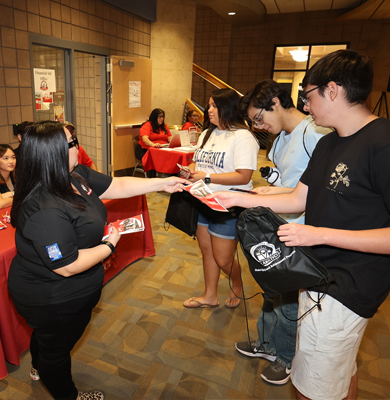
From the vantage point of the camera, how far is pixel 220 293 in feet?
9.56

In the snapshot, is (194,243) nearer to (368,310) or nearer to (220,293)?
(220,293)

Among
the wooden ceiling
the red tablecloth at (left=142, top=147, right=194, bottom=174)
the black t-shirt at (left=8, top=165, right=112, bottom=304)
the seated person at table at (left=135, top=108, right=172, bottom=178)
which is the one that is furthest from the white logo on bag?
the wooden ceiling

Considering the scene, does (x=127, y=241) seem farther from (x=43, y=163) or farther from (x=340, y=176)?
(x=340, y=176)

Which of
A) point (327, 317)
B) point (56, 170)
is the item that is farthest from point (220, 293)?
point (56, 170)

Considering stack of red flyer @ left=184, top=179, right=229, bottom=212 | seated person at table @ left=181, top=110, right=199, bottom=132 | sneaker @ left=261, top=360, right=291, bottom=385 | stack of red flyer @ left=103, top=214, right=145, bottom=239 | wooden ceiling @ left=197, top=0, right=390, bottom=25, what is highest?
wooden ceiling @ left=197, top=0, right=390, bottom=25

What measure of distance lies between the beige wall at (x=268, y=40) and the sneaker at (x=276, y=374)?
9.39 meters

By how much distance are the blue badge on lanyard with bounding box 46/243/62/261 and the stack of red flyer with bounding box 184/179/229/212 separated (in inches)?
29.0

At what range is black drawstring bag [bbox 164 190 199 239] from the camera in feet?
7.91

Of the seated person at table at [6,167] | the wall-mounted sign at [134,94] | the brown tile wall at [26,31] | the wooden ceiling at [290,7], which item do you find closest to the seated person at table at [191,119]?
the wall-mounted sign at [134,94]

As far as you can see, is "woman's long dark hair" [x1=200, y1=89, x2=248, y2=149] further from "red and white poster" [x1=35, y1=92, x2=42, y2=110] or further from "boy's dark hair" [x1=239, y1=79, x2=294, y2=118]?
"red and white poster" [x1=35, y1=92, x2=42, y2=110]

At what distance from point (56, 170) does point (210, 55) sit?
11.4m

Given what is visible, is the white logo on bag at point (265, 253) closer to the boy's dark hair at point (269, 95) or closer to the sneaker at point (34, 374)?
the boy's dark hair at point (269, 95)

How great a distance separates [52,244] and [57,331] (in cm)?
49

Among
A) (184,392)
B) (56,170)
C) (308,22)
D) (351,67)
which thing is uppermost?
(308,22)
